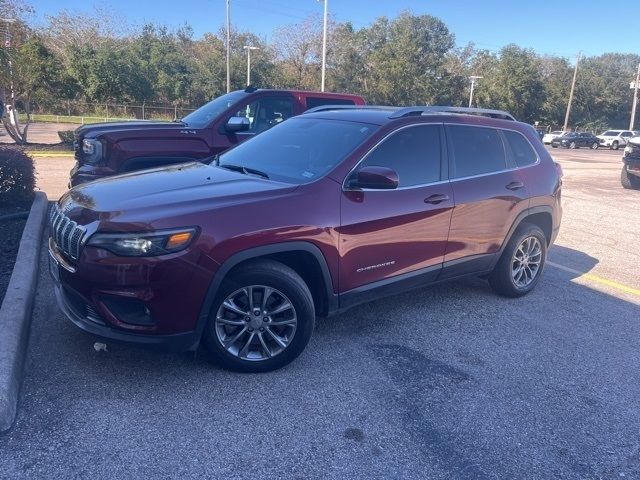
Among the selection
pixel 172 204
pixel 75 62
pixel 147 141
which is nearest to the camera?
pixel 172 204

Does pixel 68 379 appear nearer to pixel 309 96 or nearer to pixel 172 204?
pixel 172 204

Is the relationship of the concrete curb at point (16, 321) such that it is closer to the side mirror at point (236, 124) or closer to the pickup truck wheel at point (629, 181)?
the side mirror at point (236, 124)

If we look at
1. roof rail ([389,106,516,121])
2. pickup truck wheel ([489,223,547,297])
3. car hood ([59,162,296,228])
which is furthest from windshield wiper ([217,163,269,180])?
pickup truck wheel ([489,223,547,297])

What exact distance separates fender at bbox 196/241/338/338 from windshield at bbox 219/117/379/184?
52 cm

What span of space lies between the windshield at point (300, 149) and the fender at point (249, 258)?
1.72ft

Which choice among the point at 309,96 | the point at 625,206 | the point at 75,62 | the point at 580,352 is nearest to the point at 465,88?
the point at 75,62

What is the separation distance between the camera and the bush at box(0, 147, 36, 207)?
24.2ft

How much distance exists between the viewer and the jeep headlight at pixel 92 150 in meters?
6.55

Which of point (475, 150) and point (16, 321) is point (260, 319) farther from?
point (475, 150)

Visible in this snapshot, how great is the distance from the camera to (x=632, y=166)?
14.8 metres

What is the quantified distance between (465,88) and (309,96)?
58274 millimetres

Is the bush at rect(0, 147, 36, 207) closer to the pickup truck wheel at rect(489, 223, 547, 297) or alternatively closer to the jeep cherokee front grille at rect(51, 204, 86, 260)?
the jeep cherokee front grille at rect(51, 204, 86, 260)

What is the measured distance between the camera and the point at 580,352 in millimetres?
4371

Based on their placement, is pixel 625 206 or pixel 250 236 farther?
pixel 625 206
